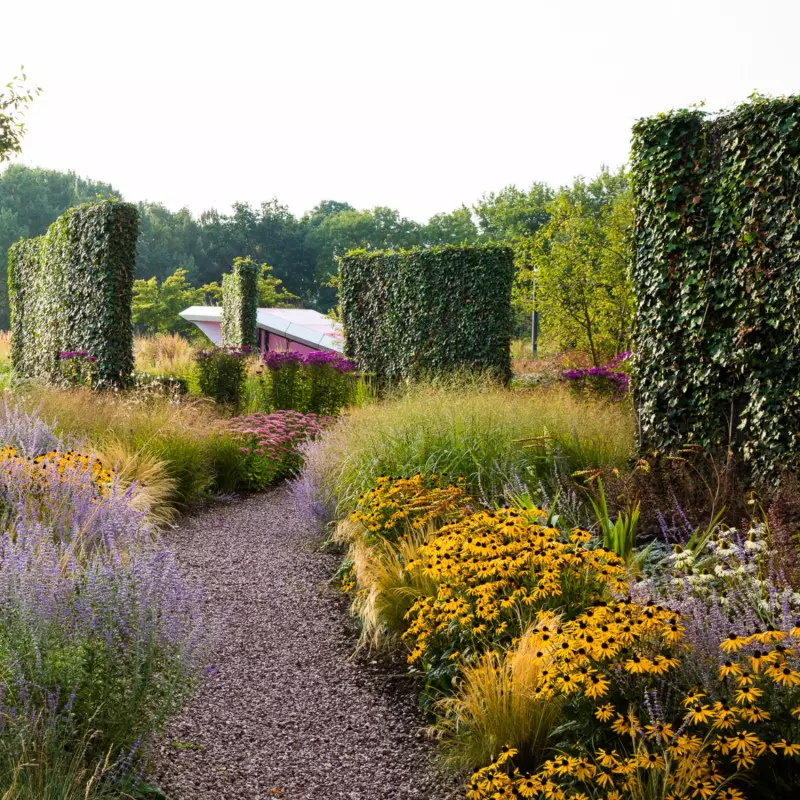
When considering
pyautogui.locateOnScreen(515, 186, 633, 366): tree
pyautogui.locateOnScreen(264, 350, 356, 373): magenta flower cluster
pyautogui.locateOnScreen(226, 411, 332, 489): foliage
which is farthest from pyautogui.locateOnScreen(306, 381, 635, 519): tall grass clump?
pyautogui.locateOnScreen(515, 186, 633, 366): tree

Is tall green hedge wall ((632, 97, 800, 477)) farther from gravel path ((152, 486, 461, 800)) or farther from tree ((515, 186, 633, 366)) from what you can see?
tree ((515, 186, 633, 366))

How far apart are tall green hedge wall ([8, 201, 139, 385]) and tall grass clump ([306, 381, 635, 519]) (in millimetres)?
5569

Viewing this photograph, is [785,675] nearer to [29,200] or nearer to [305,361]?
[305,361]

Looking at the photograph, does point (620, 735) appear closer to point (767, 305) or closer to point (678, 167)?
point (767, 305)

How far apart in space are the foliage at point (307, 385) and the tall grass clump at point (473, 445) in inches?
172

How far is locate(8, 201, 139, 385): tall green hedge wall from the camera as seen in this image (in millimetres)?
10430

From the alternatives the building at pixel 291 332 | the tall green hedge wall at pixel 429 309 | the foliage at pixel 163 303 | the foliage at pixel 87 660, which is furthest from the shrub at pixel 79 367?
the foliage at pixel 163 303

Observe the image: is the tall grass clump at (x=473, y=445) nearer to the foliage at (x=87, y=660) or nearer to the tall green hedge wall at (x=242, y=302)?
the foliage at (x=87, y=660)

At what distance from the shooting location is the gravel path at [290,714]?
2.70 meters

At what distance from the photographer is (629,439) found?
574cm

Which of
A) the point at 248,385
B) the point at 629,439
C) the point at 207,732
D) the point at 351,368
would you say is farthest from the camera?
the point at 248,385

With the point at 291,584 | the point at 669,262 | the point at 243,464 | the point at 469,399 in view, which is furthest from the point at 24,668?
the point at 243,464

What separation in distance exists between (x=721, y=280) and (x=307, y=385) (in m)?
6.58

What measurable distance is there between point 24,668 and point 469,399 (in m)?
4.17
